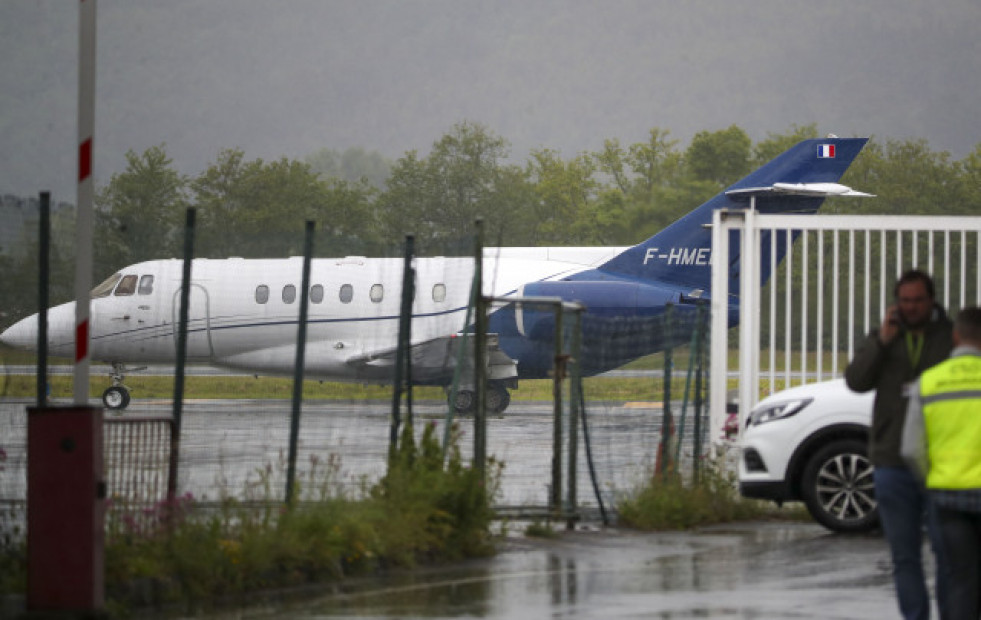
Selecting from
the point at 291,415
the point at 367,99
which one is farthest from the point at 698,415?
the point at 367,99

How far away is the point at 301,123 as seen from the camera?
190875 mm

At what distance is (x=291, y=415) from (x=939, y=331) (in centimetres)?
497

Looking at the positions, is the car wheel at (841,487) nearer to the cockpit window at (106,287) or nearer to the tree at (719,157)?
the cockpit window at (106,287)

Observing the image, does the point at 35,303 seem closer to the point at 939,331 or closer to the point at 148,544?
the point at 148,544

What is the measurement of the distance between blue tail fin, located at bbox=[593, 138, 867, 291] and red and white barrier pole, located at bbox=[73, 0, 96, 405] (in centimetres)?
2100

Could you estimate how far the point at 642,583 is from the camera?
962cm

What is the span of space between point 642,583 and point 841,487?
323cm

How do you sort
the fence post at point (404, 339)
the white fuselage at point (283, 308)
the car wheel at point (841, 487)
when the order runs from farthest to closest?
1. the white fuselage at point (283, 308)
2. the car wheel at point (841, 487)
3. the fence post at point (404, 339)

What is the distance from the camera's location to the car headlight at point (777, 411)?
12469 millimetres

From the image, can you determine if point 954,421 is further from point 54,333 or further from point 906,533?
point 54,333

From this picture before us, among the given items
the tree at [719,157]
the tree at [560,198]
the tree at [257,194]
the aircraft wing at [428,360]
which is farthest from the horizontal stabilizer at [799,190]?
the tree at [719,157]

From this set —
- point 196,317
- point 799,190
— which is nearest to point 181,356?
point 196,317

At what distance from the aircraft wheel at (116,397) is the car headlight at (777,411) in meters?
16.6

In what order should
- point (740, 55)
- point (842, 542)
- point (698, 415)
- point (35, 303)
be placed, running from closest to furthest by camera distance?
point (35, 303) < point (842, 542) < point (698, 415) < point (740, 55)
